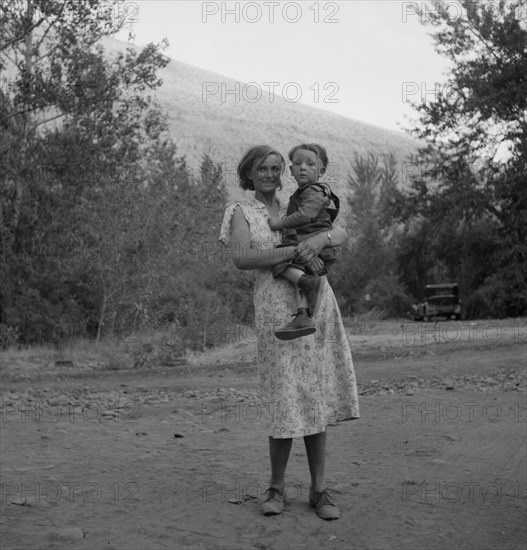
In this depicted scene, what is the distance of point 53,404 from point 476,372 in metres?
6.34

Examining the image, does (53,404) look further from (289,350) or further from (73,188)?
(73,188)

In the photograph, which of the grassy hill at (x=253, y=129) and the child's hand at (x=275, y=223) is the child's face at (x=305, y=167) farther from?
the grassy hill at (x=253, y=129)

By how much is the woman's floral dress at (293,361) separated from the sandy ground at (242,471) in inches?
20.8

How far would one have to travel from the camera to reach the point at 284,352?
484cm

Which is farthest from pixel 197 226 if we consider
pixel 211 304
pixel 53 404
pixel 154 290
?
pixel 53 404

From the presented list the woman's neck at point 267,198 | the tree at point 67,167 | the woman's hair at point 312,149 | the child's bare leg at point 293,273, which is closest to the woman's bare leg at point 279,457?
the child's bare leg at point 293,273

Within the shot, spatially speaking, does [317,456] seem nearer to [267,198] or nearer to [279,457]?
[279,457]

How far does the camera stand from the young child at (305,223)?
462 centimetres

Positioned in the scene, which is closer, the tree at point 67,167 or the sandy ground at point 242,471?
the sandy ground at point 242,471

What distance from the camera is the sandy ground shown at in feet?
14.6

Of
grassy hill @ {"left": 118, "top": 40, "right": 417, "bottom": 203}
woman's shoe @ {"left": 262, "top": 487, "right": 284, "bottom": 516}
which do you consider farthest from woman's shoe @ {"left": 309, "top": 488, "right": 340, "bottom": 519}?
grassy hill @ {"left": 118, "top": 40, "right": 417, "bottom": 203}

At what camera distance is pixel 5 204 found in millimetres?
22484

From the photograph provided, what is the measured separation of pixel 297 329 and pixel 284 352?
32 cm

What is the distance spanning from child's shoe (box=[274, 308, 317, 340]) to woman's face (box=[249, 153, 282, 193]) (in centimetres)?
83
